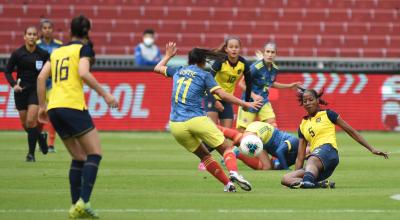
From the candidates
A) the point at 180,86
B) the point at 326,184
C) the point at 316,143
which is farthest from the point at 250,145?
the point at 180,86

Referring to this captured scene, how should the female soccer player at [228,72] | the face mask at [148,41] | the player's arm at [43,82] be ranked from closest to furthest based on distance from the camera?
the player's arm at [43,82] < the female soccer player at [228,72] < the face mask at [148,41]

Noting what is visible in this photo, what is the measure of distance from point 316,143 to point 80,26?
4.53 m

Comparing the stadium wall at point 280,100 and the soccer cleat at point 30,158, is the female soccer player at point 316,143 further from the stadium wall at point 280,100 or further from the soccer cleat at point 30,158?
the stadium wall at point 280,100

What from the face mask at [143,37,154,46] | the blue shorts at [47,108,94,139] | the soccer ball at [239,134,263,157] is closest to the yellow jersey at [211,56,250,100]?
the soccer ball at [239,134,263,157]

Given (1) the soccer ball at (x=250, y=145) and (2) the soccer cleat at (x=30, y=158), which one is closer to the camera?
(1) the soccer ball at (x=250, y=145)

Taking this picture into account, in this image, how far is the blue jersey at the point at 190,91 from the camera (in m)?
11.9

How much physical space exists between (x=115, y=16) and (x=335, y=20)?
720 cm

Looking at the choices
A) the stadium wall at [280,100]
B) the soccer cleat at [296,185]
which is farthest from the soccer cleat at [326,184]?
the stadium wall at [280,100]

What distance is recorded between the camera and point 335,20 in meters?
32.5

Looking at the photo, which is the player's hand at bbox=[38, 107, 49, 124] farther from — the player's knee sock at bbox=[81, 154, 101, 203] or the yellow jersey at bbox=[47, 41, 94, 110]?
the player's knee sock at bbox=[81, 154, 101, 203]

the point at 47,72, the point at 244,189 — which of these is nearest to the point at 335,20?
the point at 244,189

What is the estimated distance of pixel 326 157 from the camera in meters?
12.6

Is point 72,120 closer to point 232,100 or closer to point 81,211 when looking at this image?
point 81,211

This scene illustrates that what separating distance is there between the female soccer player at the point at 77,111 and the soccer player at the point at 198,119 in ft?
7.89
